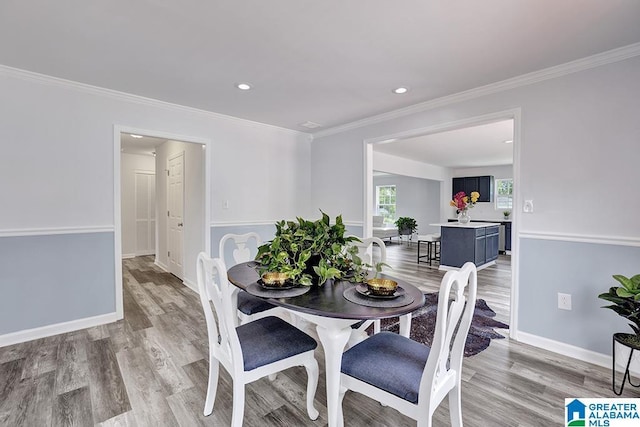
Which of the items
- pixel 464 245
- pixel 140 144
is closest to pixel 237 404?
pixel 464 245

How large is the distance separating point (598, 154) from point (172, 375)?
359cm

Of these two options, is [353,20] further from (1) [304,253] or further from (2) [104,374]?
(2) [104,374]

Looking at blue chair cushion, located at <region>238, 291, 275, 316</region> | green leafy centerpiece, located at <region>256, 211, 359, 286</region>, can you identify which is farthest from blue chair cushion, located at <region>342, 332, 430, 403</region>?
blue chair cushion, located at <region>238, 291, 275, 316</region>

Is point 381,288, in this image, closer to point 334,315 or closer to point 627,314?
point 334,315

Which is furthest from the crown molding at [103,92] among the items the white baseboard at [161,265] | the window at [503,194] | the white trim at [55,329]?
the window at [503,194]

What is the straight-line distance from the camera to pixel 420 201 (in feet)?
32.6

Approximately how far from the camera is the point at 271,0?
1.68 metres

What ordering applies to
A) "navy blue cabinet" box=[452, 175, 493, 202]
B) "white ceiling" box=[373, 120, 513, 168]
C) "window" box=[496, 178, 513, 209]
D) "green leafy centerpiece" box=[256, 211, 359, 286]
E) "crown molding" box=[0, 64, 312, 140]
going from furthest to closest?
"navy blue cabinet" box=[452, 175, 493, 202] < "window" box=[496, 178, 513, 209] < "white ceiling" box=[373, 120, 513, 168] < "crown molding" box=[0, 64, 312, 140] < "green leafy centerpiece" box=[256, 211, 359, 286]

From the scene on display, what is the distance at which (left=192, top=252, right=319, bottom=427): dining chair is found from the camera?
4.79 feet

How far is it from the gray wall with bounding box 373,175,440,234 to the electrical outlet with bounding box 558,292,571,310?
23.3 ft

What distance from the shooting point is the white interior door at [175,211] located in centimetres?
464

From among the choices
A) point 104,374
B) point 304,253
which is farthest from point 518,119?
point 104,374

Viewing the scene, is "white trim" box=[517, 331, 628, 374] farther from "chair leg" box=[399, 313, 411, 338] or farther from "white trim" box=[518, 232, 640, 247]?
"chair leg" box=[399, 313, 411, 338]

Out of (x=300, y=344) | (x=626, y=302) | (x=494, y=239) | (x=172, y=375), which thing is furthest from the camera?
(x=494, y=239)
